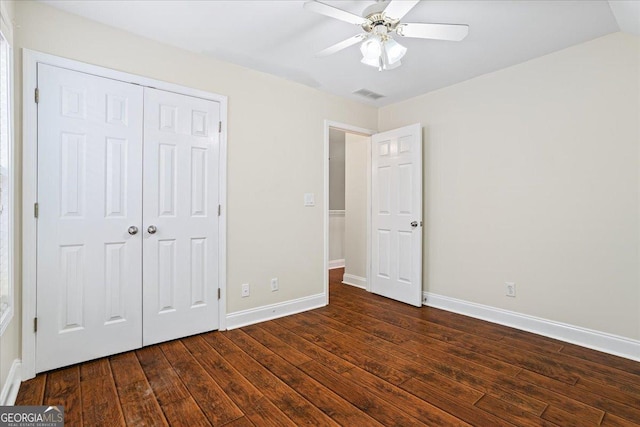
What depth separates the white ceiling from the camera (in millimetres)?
2068

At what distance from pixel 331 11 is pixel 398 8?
384 millimetres

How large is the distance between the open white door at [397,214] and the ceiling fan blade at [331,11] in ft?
6.16

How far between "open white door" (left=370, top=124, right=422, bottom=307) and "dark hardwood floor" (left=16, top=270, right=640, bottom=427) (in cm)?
91

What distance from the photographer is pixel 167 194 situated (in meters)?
2.57

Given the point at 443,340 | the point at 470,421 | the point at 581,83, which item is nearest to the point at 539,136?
the point at 581,83

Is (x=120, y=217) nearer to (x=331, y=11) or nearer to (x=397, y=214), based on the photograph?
(x=331, y=11)

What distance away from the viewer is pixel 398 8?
5.84 feet

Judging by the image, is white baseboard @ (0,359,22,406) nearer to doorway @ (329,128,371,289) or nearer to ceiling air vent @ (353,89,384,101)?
doorway @ (329,128,371,289)

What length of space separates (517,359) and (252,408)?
75.8 inches

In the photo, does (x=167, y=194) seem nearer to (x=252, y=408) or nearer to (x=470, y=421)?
(x=252, y=408)

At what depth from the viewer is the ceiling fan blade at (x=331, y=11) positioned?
5.56ft

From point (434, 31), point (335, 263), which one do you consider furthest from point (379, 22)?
point (335, 263)

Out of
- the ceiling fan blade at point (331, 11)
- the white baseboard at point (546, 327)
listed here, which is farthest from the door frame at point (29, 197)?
the white baseboard at point (546, 327)

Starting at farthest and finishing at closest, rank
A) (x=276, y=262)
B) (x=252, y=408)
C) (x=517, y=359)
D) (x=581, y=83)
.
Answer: (x=276, y=262)
(x=581, y=83)
(x=517, y=359)
(x=252, y=408)
